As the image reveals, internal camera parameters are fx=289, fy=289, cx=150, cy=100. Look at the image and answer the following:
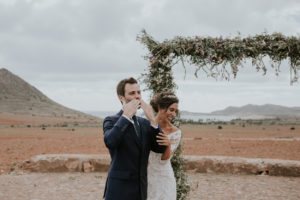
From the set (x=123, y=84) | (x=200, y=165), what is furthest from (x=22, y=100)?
(x=123, y=84)

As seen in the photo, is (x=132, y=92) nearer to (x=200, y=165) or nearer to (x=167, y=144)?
(x=167, y=144)

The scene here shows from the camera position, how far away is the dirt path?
6414 mm

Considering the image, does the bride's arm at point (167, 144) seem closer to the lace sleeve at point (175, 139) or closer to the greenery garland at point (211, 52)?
the lace sleeve at point (175, 139)

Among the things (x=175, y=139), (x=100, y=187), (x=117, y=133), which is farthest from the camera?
(x=100, y=187)

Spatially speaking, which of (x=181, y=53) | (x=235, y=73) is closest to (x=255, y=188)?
(x=235, y=73)

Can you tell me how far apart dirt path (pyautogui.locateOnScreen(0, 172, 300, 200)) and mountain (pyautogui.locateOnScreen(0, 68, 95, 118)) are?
65858 millimetres

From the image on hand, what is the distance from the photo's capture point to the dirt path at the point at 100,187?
641 cm

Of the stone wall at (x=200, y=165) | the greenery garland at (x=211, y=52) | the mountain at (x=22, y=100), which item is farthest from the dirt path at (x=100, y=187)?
the mountain at (x=22, y=100)

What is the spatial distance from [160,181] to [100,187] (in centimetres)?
454

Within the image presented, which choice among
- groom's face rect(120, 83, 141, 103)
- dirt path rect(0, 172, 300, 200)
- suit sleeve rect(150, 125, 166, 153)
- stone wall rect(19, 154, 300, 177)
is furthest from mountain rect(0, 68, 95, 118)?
groom's face rect(120, 83, 141, 103)

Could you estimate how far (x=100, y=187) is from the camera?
7195 mm

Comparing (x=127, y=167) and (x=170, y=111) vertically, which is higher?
(x=170, y=111)

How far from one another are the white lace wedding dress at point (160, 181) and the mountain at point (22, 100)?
7141 cm

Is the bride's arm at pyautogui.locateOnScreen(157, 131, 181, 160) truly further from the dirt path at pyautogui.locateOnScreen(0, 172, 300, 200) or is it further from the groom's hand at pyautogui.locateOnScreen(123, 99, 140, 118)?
the dirt path at pyautogui.locateOnScreen(0, 172, 300, 200)
